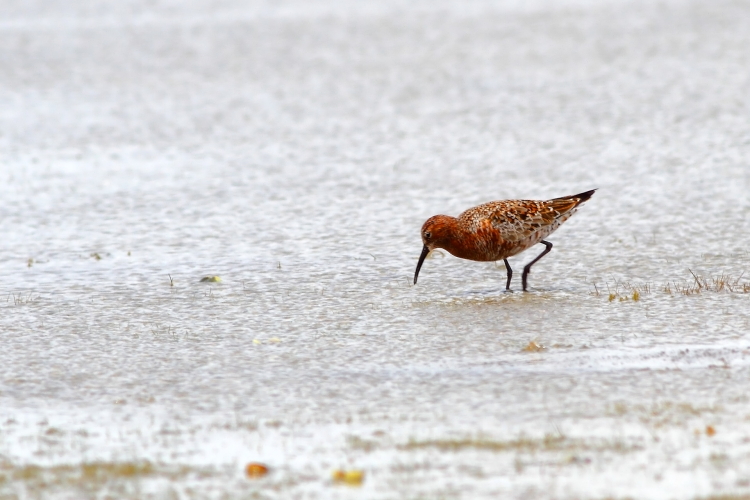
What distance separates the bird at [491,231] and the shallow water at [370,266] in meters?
0.36

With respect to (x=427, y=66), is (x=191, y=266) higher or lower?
lower

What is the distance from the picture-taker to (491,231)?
30.6 ft

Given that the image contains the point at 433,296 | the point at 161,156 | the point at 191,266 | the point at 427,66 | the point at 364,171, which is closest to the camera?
the point at 433,296

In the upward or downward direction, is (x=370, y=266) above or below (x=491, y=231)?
below

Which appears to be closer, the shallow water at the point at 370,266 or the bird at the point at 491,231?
the shallow water at the point at 370,266

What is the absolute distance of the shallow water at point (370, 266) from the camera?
5.92 m

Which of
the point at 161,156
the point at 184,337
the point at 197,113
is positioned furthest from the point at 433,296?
A: the point at 197,113

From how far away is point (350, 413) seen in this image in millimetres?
6586

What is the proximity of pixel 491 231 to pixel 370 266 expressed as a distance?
142cm

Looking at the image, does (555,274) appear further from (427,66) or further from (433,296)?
(427,66)

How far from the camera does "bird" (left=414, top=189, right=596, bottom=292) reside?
935cm

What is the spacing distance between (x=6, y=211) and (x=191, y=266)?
318cm

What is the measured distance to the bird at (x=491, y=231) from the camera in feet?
30.7

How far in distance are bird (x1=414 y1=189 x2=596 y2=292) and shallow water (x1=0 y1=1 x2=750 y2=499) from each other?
1.19 feet
